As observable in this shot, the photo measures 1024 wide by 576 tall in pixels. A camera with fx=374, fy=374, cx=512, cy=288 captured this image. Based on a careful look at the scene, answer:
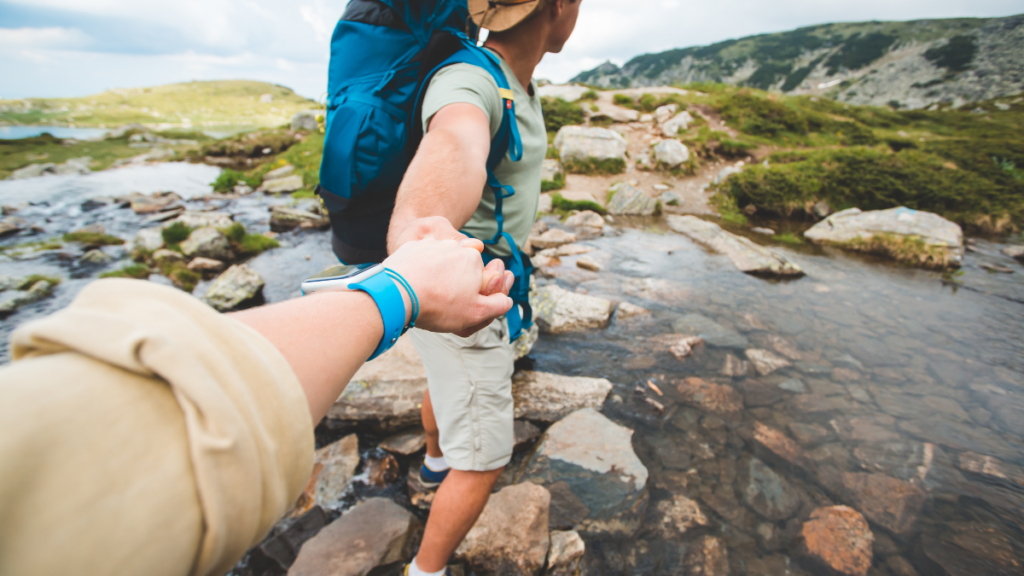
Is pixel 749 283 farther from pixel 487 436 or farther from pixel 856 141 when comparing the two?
pixel 856 141

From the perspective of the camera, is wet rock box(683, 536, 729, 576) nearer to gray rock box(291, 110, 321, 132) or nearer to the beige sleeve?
the beige sleeve

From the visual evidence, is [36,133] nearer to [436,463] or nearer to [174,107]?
[436,463]

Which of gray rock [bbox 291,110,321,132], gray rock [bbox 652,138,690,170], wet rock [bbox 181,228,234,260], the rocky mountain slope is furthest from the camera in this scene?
the rocky mountain slope

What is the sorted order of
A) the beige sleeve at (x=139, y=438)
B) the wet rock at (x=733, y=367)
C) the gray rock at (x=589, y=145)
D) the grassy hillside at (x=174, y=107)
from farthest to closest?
the grassy hillside at (x=174, y=107)
the gray rock at (x=589, y=145)
the wet rock at (x=733, y=367)
the beige sleeve at (x=139, y=438)

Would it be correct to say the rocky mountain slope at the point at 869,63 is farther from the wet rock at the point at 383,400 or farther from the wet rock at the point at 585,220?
the wet rock at the point at 383,400

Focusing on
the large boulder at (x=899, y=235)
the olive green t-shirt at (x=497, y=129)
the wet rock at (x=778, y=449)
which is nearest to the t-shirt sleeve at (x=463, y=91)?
the olive green t-shirt at (x=497, y=129)

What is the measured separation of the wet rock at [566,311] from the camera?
5053 mm

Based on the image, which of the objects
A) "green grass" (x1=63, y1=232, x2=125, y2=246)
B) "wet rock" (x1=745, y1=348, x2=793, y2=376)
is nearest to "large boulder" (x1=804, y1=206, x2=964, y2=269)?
"wet rock" (x1=745, y1=348, x2=793, y2=376)

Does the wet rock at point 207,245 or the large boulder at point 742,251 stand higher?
the large boulder at point 742,251

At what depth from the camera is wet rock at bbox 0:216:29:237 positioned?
8.53 m

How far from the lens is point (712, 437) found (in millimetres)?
3529

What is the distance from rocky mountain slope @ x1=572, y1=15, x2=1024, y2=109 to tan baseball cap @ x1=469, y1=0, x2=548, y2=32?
67212mm

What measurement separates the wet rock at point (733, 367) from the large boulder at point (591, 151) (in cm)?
1036

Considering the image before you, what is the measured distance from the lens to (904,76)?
54594 millimetres
